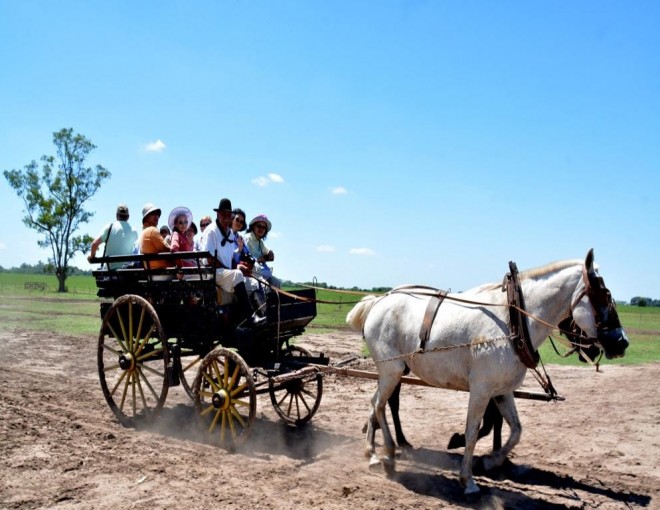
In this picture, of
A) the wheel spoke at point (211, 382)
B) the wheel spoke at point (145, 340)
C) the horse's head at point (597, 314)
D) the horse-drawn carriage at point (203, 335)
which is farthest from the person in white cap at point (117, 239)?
the horse's head at point (597, 314)

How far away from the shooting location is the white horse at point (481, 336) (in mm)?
5172

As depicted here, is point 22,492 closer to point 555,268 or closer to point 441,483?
point 441,483

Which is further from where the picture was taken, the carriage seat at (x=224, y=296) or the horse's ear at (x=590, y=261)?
the carriage seat at (x=224, y=296)

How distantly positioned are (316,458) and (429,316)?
2206 mm

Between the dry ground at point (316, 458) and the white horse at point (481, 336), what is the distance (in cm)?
58

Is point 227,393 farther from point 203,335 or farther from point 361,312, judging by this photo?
point 361,312

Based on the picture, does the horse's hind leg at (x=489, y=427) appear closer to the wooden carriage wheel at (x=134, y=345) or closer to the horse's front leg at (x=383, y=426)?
the horse's front leg at (x=383, y=426)

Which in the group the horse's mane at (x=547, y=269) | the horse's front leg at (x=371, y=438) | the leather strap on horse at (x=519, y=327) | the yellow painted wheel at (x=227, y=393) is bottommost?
the horse's front leg at (x=371, y=438)

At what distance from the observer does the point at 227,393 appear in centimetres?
676

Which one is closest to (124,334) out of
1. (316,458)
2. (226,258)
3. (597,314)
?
(226,258)

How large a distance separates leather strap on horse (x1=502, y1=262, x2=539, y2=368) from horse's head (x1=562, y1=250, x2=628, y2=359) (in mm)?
479

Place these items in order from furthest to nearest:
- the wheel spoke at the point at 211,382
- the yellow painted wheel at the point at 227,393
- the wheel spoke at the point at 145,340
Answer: the wheel spoke at the point at 145,340 → the wheel spoke at the point at 211,382 → the yellow painted wheel at the point at 227,393

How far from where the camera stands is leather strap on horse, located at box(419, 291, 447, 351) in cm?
596

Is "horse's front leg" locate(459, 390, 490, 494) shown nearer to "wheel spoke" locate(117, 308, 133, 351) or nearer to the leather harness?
the leather harness
